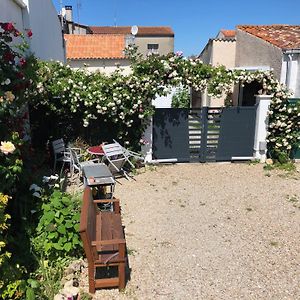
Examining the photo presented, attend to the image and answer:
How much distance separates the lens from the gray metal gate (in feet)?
28.6

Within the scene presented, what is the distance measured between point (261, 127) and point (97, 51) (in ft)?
57.1

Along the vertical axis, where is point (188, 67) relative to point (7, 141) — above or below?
above

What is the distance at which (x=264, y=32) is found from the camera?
46.0 feet

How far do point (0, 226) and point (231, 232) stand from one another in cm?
357

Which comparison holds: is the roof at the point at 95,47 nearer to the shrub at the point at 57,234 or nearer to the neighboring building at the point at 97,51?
the neighboring building at the point at 97,51

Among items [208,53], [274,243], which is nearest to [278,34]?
[208,53]

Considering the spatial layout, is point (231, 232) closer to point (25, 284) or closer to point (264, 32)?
point (25, 284)

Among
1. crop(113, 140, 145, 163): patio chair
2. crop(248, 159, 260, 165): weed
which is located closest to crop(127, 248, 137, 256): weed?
crop(113, 140, 145, 163): patio chair

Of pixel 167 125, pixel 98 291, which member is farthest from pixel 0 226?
pixel 167 125

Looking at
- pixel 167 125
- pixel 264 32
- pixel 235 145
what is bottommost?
pixel 235 145

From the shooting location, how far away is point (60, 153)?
7.84 metres

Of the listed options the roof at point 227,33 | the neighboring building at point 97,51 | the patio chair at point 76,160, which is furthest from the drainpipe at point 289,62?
the neighboring building at point 97,51

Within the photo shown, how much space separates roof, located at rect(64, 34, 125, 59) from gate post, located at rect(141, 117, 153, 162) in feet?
50.7

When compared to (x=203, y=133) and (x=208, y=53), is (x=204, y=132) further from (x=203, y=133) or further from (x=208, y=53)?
(x=208, y=53)
